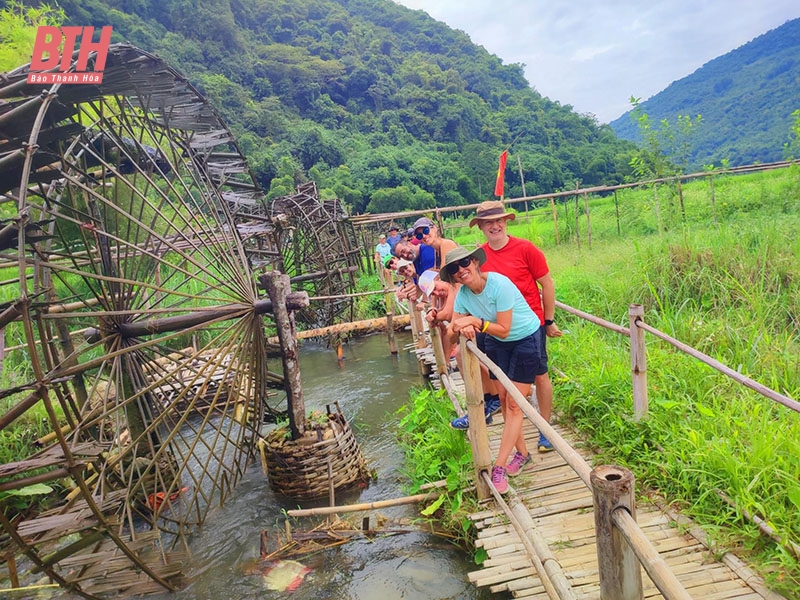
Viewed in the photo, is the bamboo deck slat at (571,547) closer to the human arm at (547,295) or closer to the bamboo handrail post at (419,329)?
the human arm at (547,295)

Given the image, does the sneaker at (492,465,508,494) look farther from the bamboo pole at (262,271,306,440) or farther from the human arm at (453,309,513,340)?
the bamboo pole at (262,271,306,440)

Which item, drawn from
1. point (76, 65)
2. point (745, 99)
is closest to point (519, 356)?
point (76, 65)

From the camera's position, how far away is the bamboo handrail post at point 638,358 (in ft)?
12.1

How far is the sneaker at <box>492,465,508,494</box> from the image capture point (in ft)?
11.2

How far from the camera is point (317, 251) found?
13.8 meters

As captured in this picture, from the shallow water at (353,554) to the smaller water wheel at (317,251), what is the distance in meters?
5.33

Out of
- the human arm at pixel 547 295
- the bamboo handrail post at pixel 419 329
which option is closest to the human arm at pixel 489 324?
the human arm at pixel 547 295

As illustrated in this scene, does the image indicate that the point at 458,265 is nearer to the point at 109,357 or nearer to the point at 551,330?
the point at 551,330

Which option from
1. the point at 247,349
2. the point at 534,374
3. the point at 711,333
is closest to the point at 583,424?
the point at 534,374

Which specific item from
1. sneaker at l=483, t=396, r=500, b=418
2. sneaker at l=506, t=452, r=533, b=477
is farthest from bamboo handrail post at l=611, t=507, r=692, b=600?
sneaker at l=483, t=396, r=500, b=418

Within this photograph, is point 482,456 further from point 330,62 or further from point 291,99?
point 330,62

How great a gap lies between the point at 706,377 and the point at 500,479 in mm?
2202

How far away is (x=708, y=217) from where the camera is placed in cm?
1214

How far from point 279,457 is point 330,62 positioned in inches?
2236
